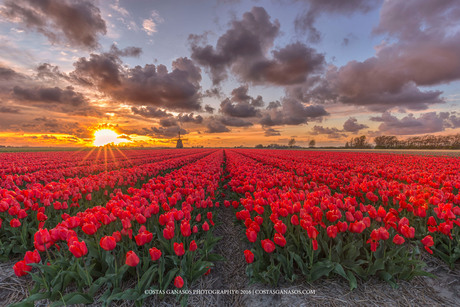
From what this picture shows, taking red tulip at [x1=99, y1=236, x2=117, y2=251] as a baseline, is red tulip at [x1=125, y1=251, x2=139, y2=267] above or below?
below

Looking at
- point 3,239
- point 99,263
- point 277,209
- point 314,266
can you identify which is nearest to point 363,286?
point 314,266

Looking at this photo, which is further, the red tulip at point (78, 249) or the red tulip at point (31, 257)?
the red tulip at point (31, 257)

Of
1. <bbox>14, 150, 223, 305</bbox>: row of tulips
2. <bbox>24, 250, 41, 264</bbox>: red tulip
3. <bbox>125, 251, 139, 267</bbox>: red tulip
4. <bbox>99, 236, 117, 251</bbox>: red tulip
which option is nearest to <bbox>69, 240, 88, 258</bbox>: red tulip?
<bbox>14, 150, 223, 305</bbox>: row of tulips

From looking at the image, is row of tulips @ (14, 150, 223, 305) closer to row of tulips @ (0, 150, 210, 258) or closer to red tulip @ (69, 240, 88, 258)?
red tulip @ (69, 240, 88, 258)

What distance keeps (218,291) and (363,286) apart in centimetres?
207

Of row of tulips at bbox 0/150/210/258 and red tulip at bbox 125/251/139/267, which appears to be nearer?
red tulip at bbox 125/251/139/267

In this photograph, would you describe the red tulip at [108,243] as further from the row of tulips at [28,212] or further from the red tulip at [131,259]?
the row of tulips at [28,212]

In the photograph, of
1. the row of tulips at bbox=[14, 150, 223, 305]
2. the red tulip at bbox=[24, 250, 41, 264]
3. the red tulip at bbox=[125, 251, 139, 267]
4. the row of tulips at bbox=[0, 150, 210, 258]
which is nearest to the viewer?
the red tulip at bbox=[125, 251, 139, 267]

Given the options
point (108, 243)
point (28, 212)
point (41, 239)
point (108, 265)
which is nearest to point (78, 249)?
point (108, 243)

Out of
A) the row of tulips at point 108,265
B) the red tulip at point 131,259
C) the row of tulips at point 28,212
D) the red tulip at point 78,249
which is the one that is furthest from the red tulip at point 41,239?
the red tulip at point 131,259

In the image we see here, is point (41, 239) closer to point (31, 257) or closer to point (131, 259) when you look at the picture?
point (31, 257)

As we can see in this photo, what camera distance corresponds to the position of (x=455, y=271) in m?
3.45

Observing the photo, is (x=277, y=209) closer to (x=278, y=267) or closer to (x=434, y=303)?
(x=278, y=267)

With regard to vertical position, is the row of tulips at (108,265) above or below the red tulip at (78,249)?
below
